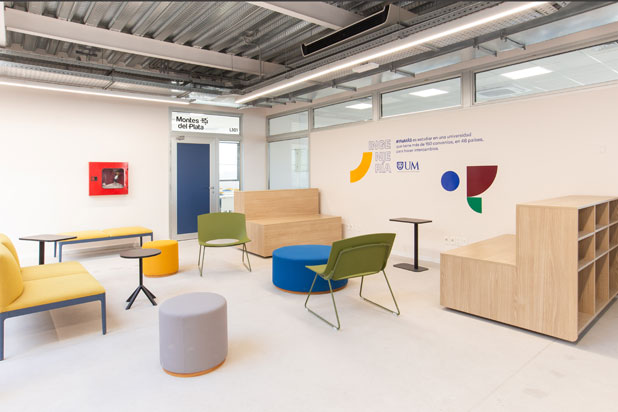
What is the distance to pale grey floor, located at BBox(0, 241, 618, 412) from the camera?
8.36 feet

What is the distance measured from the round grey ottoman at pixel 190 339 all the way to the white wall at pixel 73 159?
5.70m

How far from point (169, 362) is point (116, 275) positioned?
3361 mm

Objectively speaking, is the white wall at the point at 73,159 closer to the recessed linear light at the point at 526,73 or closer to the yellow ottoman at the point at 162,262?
the yellow ottoman at the point at 162,262

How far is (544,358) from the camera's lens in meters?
3.12

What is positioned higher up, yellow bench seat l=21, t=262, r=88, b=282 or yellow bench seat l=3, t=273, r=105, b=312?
yellow bench seat l=21, t=262, r=88, b=282

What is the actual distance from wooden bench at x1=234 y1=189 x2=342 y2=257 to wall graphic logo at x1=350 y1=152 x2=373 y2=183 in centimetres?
85

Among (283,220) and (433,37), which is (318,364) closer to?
(433,37)

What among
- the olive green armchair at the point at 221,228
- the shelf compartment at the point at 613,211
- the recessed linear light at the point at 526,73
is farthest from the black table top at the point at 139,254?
the recessed linear light at the point at 526,73

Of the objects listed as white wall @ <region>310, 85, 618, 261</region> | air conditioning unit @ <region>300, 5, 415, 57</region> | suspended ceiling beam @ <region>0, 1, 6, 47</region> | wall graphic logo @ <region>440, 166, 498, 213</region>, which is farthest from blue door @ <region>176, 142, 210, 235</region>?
wall graphic logo @ <region>440, 166, 498, 213</region>

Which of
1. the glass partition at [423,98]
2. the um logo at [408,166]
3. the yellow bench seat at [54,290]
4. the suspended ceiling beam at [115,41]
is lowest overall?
the yellow bench seat at [54,290]

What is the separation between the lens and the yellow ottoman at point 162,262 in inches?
220

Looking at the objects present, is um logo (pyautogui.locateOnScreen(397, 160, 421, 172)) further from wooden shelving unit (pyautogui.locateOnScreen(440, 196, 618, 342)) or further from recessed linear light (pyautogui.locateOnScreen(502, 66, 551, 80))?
wooden shelving unit (pyautogui.locateOnScreen(440, 196, 618, 342))

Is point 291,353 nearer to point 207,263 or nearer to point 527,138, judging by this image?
point 207,263

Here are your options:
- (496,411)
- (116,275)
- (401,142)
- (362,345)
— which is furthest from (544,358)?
→ (116,275)
